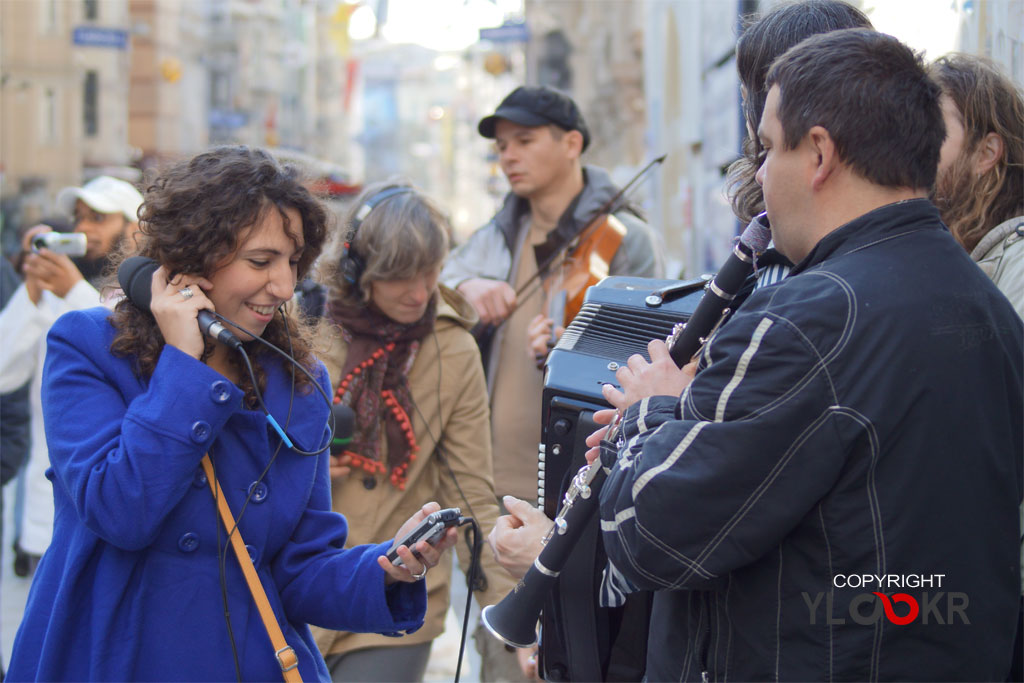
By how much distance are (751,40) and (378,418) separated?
1.71m

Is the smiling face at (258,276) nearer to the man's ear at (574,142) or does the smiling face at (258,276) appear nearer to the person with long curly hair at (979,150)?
the person with long curly hair at (979,150)

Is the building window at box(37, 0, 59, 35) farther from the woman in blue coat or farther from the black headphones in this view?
the woman in blue coat

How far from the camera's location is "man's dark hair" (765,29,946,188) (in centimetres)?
168

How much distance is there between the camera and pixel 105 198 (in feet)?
16.8

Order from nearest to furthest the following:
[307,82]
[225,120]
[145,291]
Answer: [145,291] → [225,120] → [307,82]

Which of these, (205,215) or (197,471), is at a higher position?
(205,215)

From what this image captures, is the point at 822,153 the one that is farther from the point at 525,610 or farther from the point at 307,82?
the point at 307,82

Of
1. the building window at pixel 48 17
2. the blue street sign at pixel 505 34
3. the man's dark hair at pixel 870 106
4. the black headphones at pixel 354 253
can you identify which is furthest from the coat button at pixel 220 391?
the building window at pixel 48 17

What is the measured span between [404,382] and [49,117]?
23.8 m

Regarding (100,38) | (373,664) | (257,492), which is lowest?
(373,664)

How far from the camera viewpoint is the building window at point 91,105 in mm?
28703

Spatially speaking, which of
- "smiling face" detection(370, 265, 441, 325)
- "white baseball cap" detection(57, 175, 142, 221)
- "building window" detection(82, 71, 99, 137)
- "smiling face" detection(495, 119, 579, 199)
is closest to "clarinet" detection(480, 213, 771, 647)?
"smiling face" detection(370, 265, 441, 325)

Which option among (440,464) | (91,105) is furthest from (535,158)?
(91,105)

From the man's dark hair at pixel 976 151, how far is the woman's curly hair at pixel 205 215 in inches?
62.0
